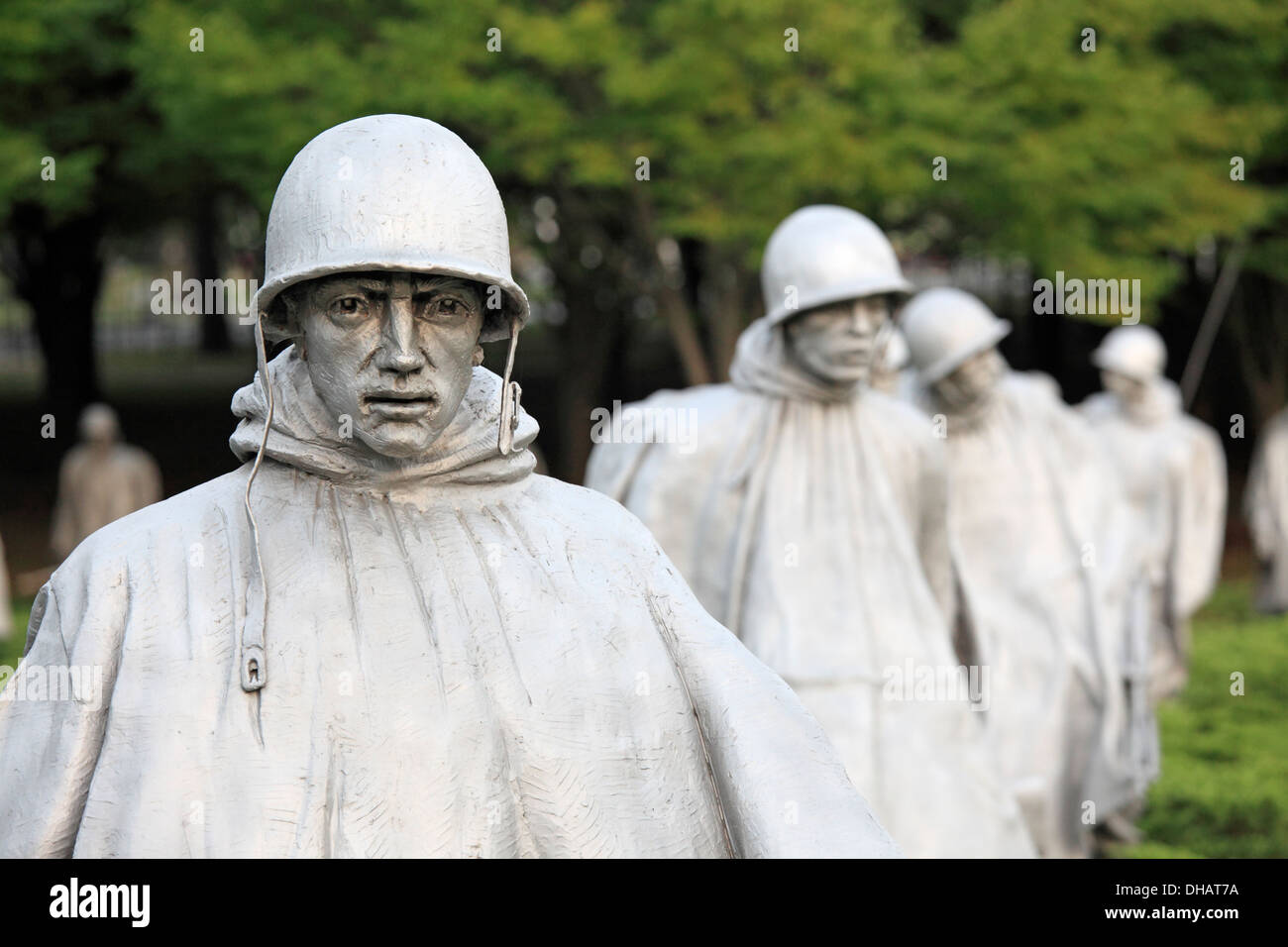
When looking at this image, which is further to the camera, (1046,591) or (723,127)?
Result: (723,127)

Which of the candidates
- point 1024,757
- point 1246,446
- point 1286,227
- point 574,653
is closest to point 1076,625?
point 1024,757

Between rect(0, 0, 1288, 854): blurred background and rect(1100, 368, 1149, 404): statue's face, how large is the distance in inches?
48.3

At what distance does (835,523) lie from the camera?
10.7 m

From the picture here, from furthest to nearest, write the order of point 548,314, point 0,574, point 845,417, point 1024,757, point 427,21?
point 548,314 → point 0,574 → point 427,21 → point 1024,757 → point 845,417

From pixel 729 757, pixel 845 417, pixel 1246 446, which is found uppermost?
pixel 1246 446

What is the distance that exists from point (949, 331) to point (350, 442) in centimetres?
1022

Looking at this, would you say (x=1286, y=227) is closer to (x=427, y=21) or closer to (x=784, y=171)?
(x=784, y=171)

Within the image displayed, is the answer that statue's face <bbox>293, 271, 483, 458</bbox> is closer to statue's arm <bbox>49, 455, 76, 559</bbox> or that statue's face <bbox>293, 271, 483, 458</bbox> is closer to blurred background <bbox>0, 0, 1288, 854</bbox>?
blurred background <bbox>0, 0, 1288, 854</bbox>

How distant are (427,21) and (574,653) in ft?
54.2

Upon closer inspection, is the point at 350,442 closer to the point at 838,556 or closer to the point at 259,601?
the point at 259,601

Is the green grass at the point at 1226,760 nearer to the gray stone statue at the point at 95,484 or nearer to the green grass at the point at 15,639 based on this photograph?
the green grass at the point at 15,639

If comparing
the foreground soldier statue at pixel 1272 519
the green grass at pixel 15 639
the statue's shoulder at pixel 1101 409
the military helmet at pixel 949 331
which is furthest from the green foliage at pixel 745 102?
the military helmet at pixel 949 331

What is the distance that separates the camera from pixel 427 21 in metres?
20.5

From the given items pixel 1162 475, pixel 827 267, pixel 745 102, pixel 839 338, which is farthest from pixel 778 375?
pixel 1162 475
